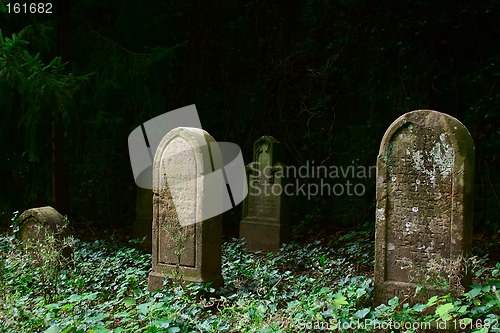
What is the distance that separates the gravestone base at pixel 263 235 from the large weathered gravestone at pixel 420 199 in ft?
12.0

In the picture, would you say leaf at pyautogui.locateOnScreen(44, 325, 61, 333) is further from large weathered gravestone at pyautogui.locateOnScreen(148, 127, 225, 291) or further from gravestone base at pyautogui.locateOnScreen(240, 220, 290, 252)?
gravestone base at pyautogui.locateOnScreen(240, 220, 290, 252)

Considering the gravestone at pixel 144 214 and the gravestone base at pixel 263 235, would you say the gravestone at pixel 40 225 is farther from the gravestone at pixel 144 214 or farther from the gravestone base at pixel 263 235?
the gravestone base at pixel 263 235

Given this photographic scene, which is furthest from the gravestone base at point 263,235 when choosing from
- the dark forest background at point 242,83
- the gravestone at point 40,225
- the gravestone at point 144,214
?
the gravestone at point 40,225

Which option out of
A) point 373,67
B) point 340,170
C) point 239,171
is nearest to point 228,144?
point 239,171

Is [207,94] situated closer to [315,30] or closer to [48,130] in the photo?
[315,30]

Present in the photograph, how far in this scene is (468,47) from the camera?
802 cm

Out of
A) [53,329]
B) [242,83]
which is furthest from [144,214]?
[53,329]

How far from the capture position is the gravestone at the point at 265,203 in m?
8.09

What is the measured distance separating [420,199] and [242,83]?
6356 millimetres

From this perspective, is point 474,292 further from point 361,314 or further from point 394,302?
point 361,314

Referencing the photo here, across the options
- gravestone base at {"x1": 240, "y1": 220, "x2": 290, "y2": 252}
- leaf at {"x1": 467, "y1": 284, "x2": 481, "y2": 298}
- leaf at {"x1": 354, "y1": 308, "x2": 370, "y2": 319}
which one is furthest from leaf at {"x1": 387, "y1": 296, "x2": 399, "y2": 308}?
gravestone base at {"x1": 240, "y1": 220, "x2": 290, "y2": 252}

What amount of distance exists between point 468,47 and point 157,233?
5.57 metres

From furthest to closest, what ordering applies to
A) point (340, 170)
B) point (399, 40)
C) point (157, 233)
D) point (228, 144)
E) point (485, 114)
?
point (228, 144)
point (340, 170)
point (399, 40)
point (485, 114)
point (157, 233)

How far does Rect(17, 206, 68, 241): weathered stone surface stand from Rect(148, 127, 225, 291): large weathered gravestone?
1463 mm
